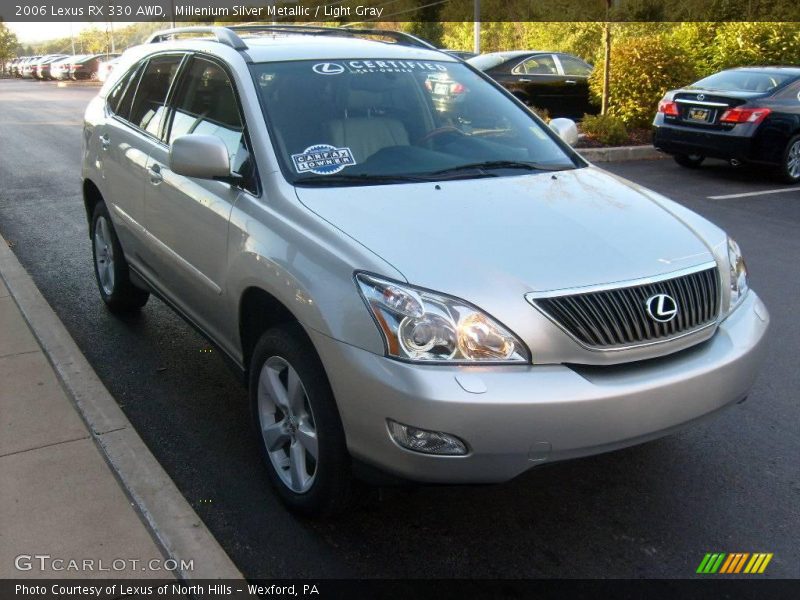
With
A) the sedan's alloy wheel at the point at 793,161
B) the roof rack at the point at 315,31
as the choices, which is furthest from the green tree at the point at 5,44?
the roof rack at the point at 315,31

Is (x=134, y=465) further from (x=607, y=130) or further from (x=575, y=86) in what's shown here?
(x=575, y=86)

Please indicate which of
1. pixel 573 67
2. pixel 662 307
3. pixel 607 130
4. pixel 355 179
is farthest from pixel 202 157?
pixel 573 67

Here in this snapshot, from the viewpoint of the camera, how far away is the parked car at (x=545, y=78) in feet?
51.2

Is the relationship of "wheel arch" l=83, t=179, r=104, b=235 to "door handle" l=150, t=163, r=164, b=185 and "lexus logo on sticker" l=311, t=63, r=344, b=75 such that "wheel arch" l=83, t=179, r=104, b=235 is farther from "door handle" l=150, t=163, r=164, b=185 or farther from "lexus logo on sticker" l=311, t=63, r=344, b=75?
"lexus logo on sticker" l=311, t=63, r=344, b=75

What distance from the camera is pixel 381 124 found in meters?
4.03

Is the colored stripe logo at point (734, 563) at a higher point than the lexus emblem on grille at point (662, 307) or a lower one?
lower

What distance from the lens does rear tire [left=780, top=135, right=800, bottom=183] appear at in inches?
419

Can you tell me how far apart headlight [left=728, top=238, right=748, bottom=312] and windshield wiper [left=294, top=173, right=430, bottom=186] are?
52.2 inches

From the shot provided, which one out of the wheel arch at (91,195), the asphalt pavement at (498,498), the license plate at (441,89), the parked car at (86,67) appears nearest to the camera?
the asphalt pavement at (498,498)

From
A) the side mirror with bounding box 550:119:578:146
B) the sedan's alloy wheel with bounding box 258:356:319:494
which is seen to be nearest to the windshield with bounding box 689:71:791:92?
the side mirror with bounding box 550:119:578:146

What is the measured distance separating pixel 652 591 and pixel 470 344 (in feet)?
3.60

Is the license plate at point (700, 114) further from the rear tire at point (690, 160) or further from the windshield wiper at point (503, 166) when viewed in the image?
the windshield wiper at point (503, 166)

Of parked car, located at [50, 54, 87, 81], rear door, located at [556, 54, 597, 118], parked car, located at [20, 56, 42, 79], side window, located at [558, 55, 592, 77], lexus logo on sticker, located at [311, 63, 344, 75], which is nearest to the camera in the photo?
lexus logo on sticker, located at [311, 63, 344, 75]

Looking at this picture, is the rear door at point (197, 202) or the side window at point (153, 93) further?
the side window at point (153, 93)
